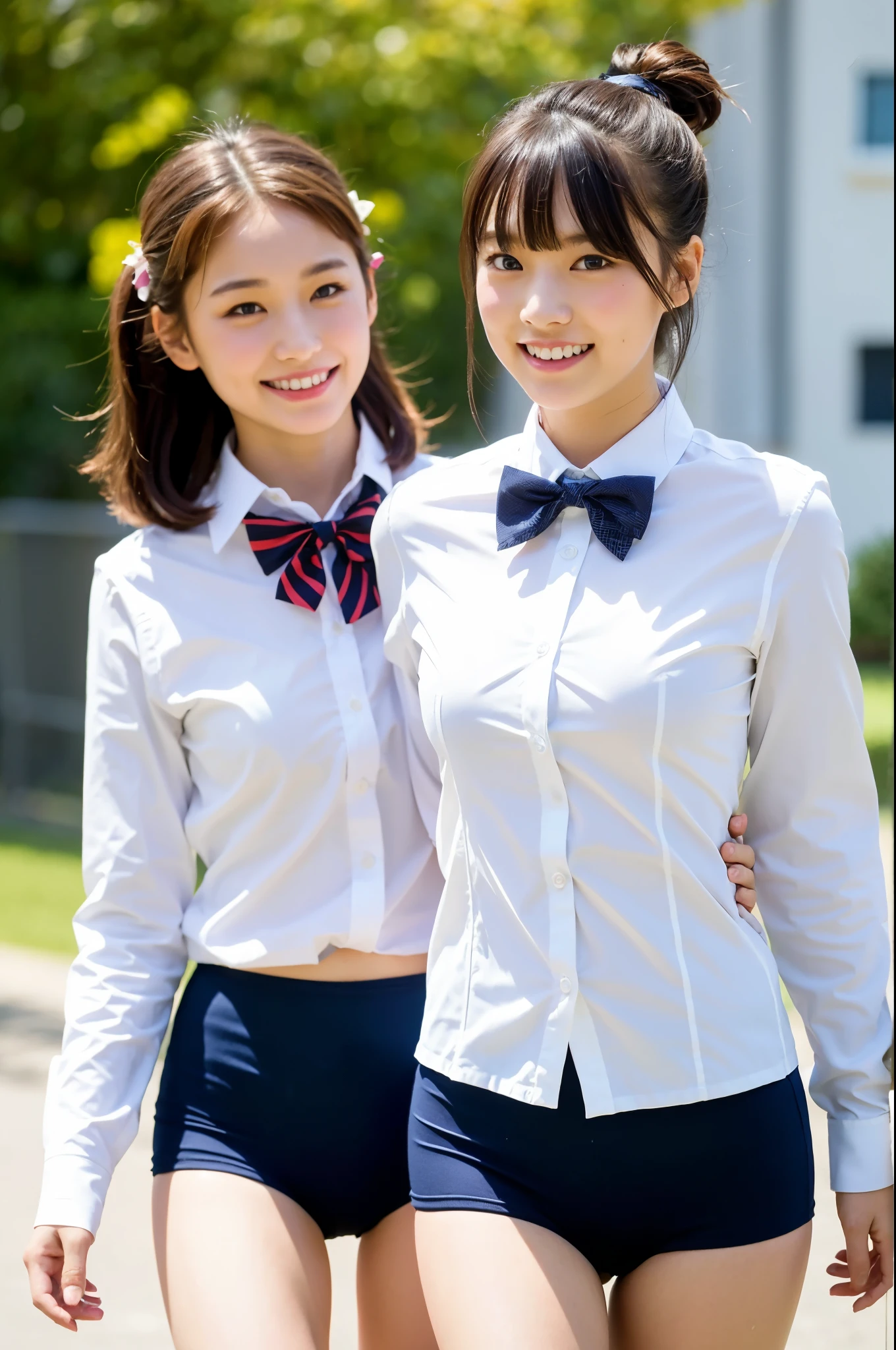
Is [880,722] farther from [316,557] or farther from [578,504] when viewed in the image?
[578,504]

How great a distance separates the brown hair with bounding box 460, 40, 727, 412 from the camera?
1.92 meters

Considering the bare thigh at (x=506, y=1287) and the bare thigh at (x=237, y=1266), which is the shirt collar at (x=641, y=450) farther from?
the bare thigh at (x=237, y=1266)

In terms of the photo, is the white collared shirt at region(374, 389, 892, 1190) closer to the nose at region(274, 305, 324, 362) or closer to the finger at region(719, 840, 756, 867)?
the finger at region(719, 840, 756, 867)

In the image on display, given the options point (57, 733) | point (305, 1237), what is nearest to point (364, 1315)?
point (305, 1237)

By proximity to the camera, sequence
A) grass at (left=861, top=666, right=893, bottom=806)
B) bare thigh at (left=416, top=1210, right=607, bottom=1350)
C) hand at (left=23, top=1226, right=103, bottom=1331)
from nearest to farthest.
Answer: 1. bare thigh at (left=416, top=1210, right=607, bottom=1350)
2. hand at (left=23, top=1226, right=103, bottom=1331)
3. grass at (left=861, top=666, right=893, bottom=806)

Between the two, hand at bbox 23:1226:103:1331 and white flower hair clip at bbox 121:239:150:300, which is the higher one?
white flower hair clip at bbox 121:239:150:300

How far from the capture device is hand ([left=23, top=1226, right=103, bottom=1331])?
2139 millimetres

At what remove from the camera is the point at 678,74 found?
2.10 meters

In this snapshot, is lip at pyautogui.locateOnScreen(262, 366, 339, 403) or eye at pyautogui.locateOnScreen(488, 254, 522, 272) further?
lip at pyautogui.locateOnScreen(262, 366, 339, 403)

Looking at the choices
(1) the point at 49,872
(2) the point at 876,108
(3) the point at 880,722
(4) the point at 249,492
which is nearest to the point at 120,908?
(4) the point at 249,492

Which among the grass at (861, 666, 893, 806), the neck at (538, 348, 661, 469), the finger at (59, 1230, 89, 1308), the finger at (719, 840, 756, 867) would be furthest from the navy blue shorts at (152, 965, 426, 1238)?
the grass at (861, 666, 893, 806)

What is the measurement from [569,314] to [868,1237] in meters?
1.20

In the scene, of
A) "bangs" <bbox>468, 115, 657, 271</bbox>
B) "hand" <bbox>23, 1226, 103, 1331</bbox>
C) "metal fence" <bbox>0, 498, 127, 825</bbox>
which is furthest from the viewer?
"metal fence" <bbox>0, 498, 127, 825</bbox>

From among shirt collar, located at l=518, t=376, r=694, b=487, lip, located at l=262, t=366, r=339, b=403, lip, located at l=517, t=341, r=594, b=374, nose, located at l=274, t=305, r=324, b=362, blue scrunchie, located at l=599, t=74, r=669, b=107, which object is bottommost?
shirt collar, located at l=518, t=376, r=694, b=487
